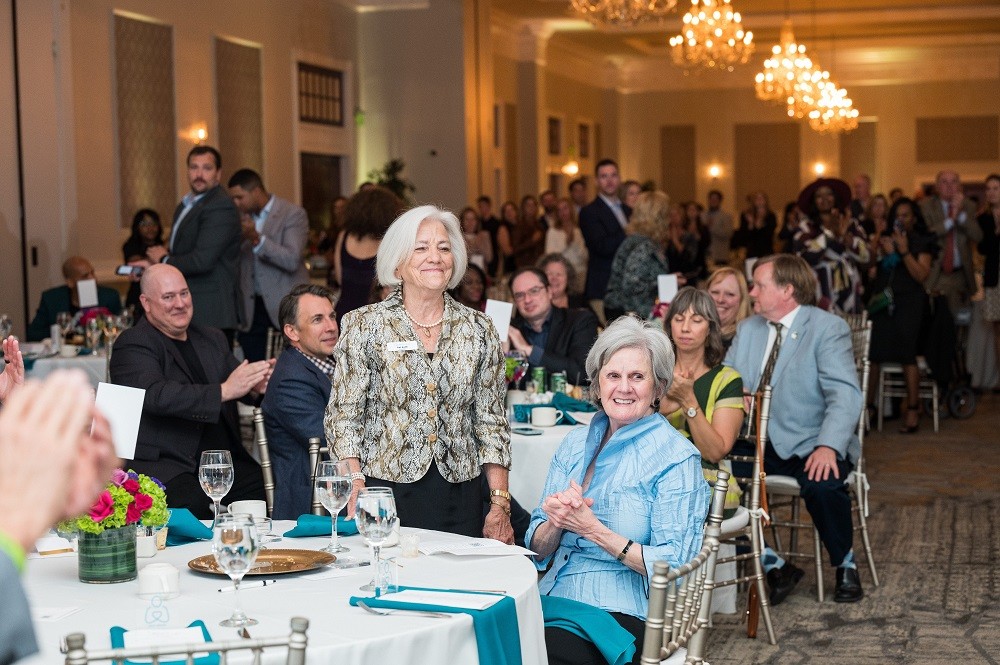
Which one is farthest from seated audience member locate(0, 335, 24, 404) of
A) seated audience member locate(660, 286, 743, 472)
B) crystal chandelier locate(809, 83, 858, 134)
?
crystal chandelier locate(809, 83, 858, 134)

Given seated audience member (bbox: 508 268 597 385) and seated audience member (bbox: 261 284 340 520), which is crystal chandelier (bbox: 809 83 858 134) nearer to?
seated audience member (bbox: 508 268 597 385)

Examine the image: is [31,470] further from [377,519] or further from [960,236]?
[960,236]

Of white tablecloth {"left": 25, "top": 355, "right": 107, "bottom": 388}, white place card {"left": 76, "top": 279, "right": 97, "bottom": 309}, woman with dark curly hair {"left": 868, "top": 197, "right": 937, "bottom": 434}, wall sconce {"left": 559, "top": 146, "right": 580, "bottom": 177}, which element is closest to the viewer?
white tablecloth {"left": 25, "top": 355, "right": 107, "bottom": 388}

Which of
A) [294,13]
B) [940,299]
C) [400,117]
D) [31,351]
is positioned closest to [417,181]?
[400,117]

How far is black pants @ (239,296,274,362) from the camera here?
26.0 feet

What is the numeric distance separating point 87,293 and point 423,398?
465 cm

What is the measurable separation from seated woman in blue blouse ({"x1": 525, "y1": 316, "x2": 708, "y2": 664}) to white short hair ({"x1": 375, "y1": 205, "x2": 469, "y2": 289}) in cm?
56

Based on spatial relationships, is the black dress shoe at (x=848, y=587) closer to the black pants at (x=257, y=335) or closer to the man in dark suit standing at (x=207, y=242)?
the man in dark suit standing at (x=207, y=242)

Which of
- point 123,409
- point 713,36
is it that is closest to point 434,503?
point 123,409

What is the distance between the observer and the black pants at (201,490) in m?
4.39

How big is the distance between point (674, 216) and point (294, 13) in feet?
14.4

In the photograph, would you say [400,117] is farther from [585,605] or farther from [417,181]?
[585,605]

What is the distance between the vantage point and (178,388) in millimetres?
4406

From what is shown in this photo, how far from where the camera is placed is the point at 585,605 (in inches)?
114
